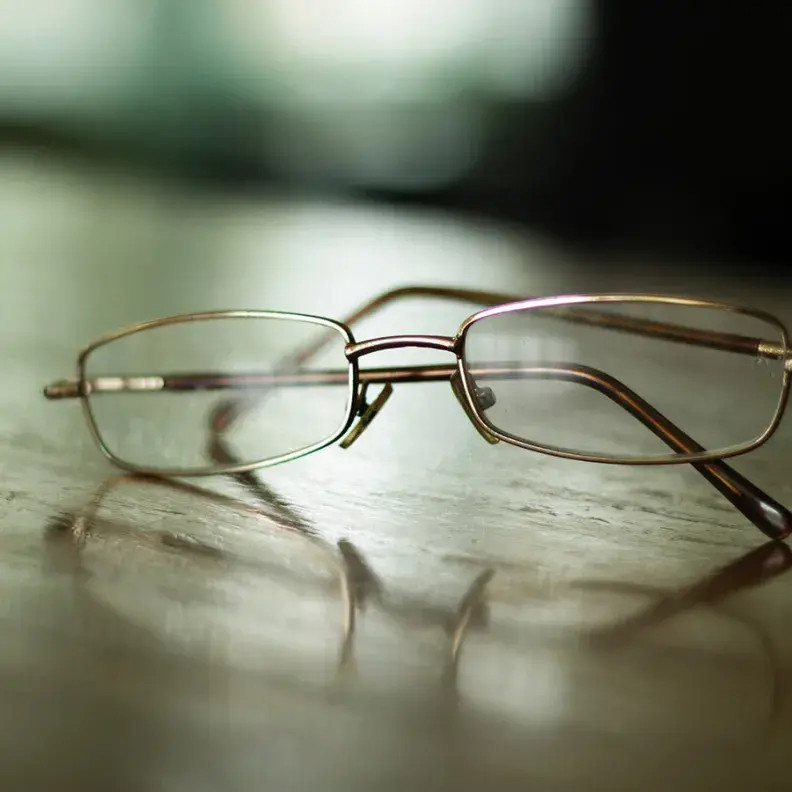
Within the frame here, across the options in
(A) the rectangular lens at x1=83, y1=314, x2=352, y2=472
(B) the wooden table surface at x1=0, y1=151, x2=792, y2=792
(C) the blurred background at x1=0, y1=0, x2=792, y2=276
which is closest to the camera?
(B) the wooden table surface at x1=0, y1=151, x2=792, y2=792

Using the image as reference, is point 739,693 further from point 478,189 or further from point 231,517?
point 478,189

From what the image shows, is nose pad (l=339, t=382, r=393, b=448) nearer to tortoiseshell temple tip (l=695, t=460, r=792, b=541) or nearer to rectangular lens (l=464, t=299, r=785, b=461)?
rectangular lens (l=464, t=299, r=785, b=461)

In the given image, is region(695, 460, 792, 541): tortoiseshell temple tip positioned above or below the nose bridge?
below

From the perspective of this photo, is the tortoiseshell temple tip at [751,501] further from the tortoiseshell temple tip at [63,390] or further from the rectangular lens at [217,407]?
the tortoiseshell temple tip at [63,390]

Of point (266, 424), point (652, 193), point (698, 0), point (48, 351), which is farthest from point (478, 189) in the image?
point (266, 424)

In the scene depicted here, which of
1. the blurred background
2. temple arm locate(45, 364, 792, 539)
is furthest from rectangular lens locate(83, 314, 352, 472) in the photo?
the blurred background
